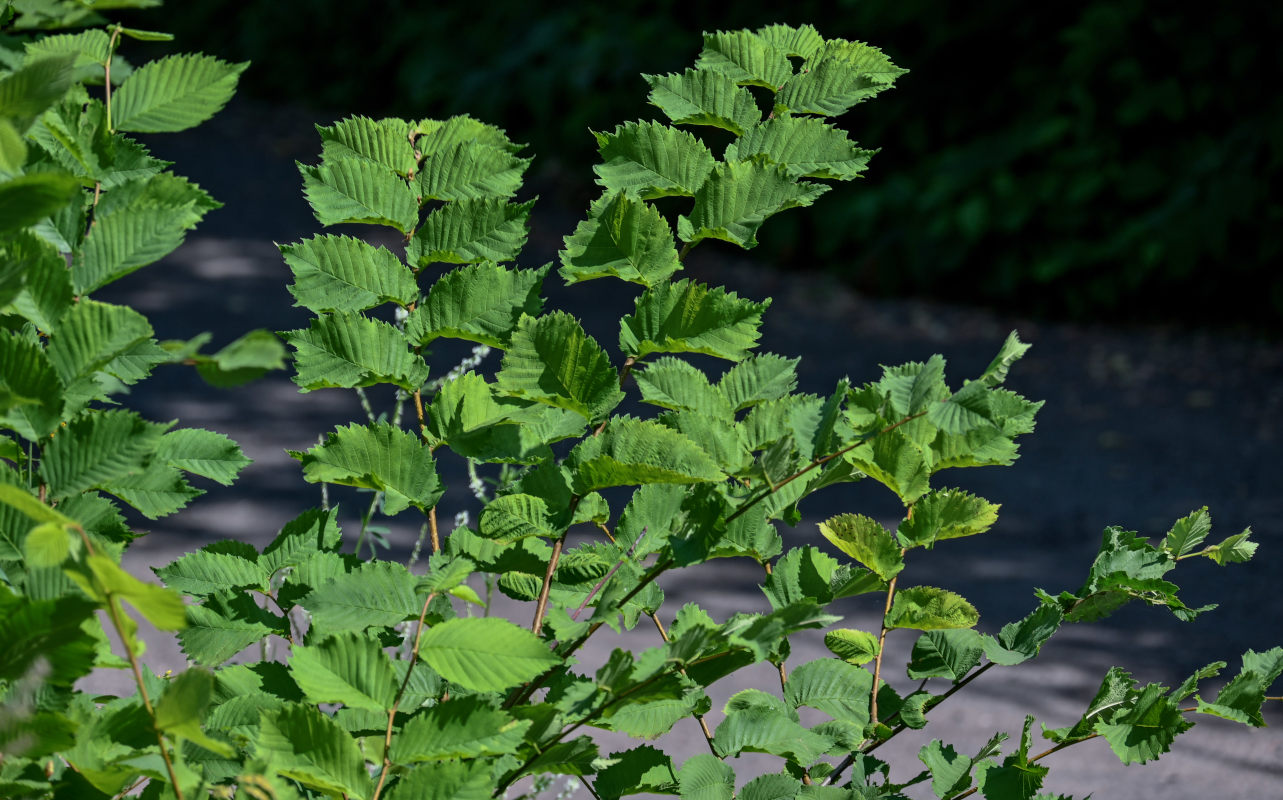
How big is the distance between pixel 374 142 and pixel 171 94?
156mm

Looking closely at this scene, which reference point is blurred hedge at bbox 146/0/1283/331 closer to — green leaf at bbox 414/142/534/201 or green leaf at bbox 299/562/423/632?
green leaf at bbox 414/142/534/201

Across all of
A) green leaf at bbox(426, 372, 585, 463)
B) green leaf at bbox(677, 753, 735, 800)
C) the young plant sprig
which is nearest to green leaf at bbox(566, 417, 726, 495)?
the young plant sprig

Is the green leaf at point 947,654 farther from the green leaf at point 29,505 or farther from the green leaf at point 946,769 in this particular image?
the green leaf at point 29,505

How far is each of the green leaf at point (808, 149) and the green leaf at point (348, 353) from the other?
30 cm

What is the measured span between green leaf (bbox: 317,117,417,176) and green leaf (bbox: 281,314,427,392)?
0.14 m

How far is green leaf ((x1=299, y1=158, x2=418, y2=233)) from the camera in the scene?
0.94 m

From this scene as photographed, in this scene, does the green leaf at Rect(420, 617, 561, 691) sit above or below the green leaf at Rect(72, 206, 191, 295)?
below

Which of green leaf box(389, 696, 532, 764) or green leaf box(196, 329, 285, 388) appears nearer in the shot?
green leaf box(196, 329, 285, 388)

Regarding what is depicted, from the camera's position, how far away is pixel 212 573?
0.93m

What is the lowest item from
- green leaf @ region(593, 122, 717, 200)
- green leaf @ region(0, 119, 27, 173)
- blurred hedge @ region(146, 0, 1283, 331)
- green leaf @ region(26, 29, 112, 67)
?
blurred hedge @ region(146, 0, 1283, 331)

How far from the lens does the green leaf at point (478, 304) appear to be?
926mm

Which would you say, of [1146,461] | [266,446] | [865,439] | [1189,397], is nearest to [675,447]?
[865,439]

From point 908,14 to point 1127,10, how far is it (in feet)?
3.41

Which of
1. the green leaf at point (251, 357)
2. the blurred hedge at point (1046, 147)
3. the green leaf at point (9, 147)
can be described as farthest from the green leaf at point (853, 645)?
the blurred hedge at point (1046, 147)
